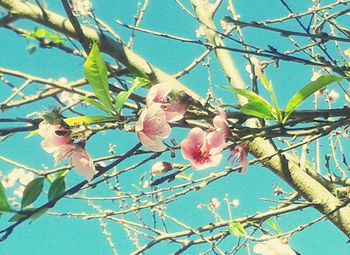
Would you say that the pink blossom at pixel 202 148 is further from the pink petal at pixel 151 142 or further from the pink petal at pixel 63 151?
the pink petal at pixel 63 151

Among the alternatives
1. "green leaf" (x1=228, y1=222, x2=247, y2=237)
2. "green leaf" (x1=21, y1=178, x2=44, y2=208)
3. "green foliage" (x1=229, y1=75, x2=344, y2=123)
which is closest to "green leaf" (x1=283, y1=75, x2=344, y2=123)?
"green foliage" (x1=229, y1=75, x2=344, y2=123)

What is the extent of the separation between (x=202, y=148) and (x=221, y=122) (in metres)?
0.08

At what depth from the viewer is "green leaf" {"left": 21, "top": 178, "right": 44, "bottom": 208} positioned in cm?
102

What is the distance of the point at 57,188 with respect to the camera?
1059 mm

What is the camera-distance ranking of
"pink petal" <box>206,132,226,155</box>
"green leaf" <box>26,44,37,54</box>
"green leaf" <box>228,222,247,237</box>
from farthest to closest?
"green leaf" <box>26,44,37,54</box> < "green leaf" <box>228,222,247,237</box> < "pink petal" <box>206,132,226,155</box>

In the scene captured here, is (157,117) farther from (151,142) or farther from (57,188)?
(57,188)

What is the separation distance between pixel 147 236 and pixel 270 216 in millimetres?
520

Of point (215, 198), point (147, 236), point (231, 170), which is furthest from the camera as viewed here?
point (215, 198)

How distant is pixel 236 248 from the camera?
2.05m

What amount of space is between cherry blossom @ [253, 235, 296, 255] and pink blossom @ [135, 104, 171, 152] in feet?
2.14

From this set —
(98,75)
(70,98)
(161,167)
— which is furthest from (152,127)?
(70,98)

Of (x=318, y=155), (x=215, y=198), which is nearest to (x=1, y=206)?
(x=318, y=155)

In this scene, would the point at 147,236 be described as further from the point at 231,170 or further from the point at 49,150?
the point at 49,150

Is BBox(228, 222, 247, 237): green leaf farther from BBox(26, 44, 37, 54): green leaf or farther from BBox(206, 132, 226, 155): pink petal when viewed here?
BBox(26, 44, 37, 54): green leaf
